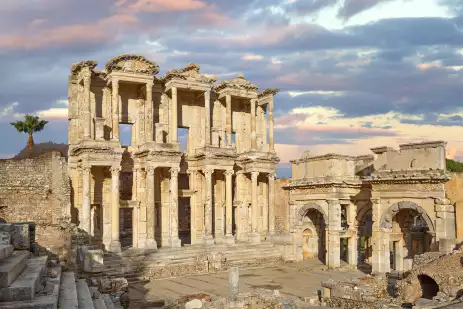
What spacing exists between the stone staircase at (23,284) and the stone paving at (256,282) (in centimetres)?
970

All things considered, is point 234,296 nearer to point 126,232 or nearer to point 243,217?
point 243,217

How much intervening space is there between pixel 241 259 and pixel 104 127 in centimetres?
1174

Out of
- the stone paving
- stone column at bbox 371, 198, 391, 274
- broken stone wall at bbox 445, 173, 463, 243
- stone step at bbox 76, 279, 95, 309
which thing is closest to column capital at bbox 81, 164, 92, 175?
the stone paving

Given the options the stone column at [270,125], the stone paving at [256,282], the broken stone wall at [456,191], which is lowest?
the stone paving at [256,282]

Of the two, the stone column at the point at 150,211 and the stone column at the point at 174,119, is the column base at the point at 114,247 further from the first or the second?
the stone column at the point at 174,119

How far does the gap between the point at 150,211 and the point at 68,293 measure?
1698 cm

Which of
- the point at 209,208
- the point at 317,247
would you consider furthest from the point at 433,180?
the point at 209,208

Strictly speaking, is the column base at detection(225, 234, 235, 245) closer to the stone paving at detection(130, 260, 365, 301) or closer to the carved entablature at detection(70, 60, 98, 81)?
the stone paving at detection(130, 260, 365, 301)

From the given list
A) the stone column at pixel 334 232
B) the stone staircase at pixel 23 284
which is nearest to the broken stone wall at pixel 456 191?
the stone column at pixel 334 232

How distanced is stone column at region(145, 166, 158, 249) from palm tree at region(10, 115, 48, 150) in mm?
13679

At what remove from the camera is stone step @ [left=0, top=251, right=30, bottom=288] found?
9.23 meters

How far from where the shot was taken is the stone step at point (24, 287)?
9.10 metres

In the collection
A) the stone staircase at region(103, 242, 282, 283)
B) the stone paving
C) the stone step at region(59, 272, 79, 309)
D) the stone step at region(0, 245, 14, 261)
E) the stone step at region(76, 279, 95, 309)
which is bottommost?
the stone paving

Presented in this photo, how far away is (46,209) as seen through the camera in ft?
91.2
